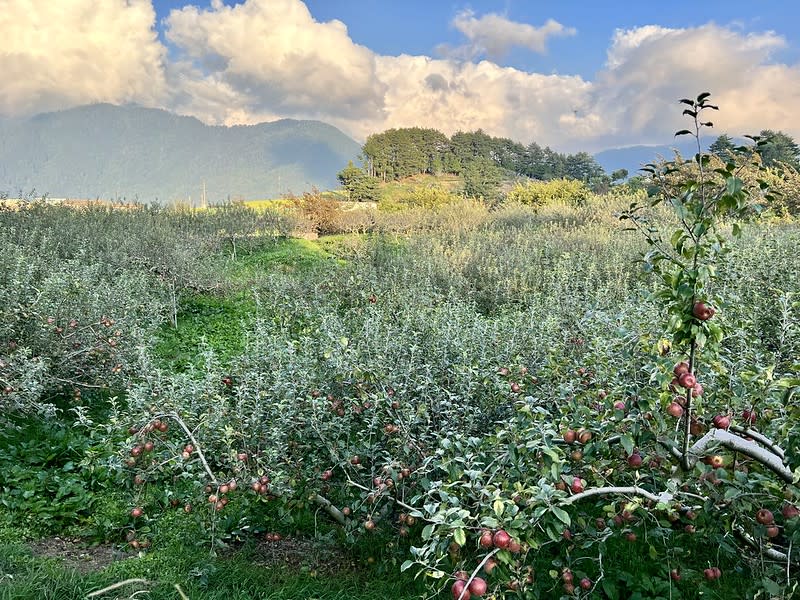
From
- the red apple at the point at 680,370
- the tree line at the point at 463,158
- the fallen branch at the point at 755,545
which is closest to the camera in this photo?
the red apple at the point at 680,370

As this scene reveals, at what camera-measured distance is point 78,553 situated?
286cm

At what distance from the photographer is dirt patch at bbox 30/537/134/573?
2.71m

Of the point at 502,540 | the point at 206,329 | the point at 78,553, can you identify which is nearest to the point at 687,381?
the point at 502,540

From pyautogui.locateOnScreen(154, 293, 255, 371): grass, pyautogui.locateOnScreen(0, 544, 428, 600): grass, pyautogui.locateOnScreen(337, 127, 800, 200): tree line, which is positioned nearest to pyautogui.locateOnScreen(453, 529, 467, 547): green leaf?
pyautogui.locateOnScreen(0, 544, 428, 600): grass

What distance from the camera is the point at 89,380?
4.79 metres

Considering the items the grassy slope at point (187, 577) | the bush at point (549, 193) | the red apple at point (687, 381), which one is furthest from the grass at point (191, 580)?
the bush at point (549, 193)

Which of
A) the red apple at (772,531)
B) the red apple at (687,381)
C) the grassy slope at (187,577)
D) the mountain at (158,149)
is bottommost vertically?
the grassy slope at (187,577)

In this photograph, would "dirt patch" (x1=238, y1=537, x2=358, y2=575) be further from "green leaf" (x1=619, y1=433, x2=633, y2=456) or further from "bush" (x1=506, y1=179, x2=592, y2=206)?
"bush" (x1=506, y1=179, x2=592, y2=206)

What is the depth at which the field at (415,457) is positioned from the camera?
63.1 inches

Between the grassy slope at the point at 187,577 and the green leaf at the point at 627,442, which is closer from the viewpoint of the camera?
the green leaf at the point at 627,442

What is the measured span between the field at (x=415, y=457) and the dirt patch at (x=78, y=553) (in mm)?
20

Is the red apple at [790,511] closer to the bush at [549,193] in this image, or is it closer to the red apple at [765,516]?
the red apple at [765,516]

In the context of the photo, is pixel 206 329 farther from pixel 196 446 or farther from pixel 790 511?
pixel 790 511

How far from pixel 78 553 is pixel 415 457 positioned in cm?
200
